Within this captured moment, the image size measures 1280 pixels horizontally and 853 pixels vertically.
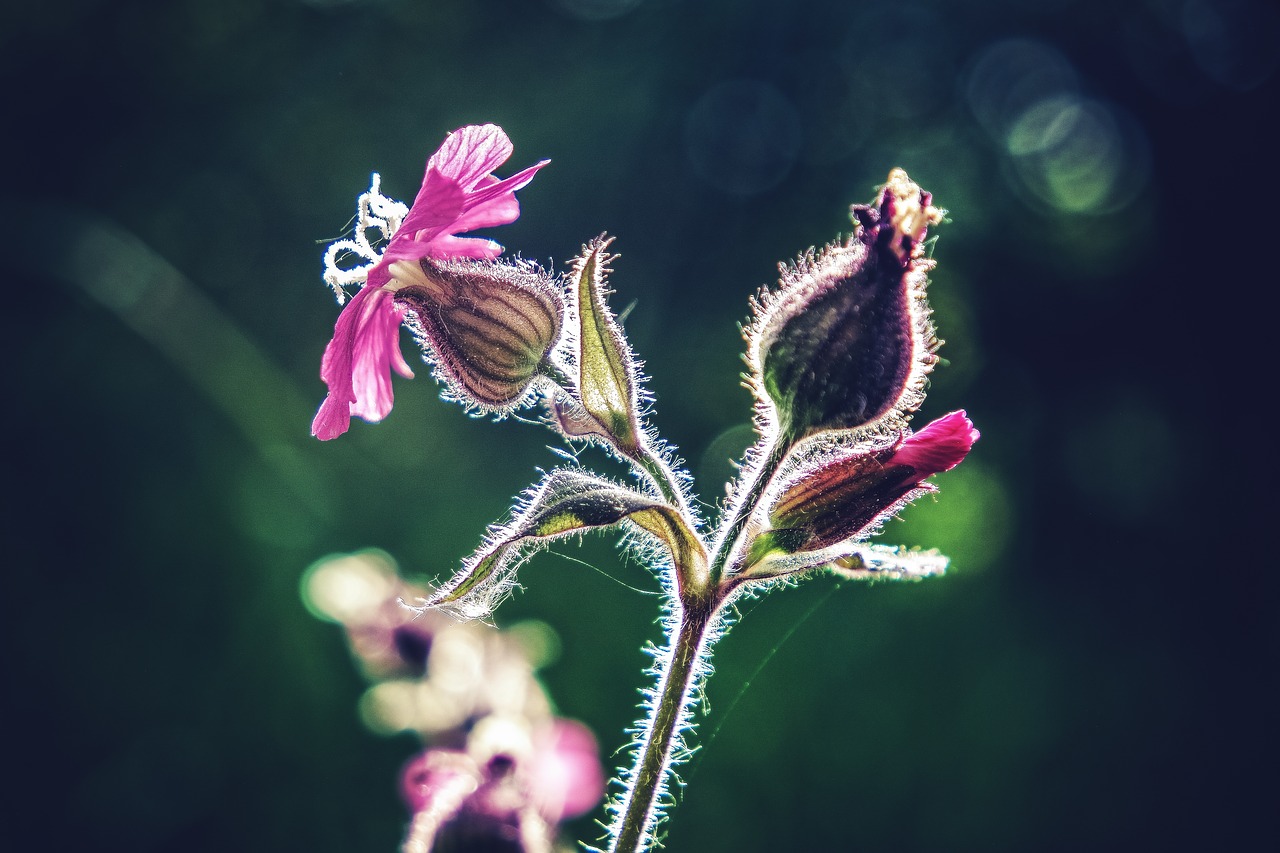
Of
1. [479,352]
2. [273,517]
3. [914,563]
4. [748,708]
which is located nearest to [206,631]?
[273,517]

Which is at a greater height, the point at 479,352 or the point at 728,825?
the point at 728,825

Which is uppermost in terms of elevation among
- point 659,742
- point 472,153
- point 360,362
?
point 472,153

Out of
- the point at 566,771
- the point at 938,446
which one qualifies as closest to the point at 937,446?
the point at 938,446

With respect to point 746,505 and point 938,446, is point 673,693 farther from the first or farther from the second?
point 938,446

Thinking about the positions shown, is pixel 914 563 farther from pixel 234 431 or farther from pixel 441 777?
pixel 234 431

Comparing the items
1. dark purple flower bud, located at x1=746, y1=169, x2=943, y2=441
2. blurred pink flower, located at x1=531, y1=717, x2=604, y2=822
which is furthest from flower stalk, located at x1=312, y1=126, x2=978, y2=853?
blurred pink flower, located at x1=531, y1=717, x2=604, y2=822
